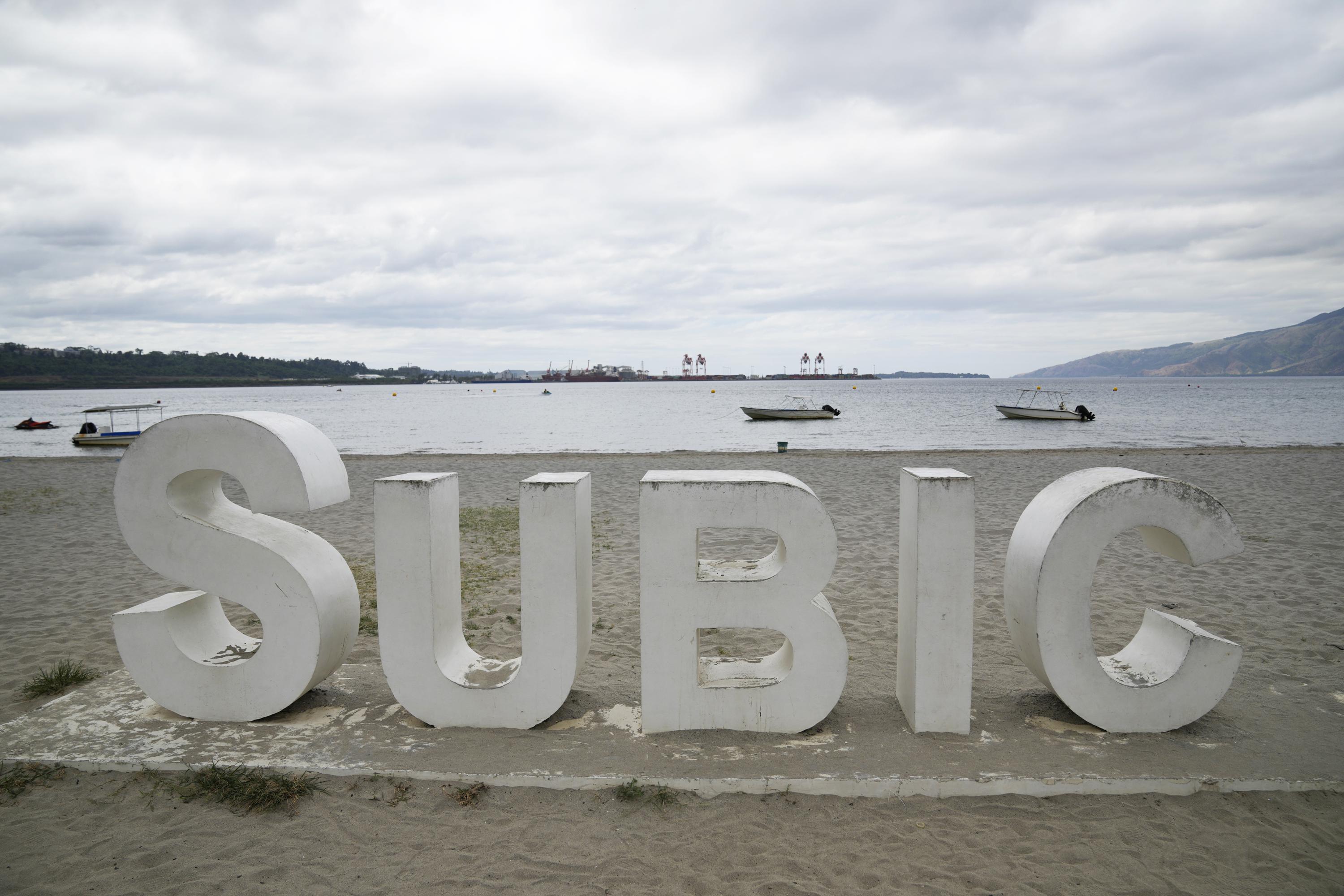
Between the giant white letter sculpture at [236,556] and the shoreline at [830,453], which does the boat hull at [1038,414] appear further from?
the giant white letter sculpture at [236,556]

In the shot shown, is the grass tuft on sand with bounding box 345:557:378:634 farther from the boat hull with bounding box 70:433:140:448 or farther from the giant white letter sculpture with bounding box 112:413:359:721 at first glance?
the boat hull with bounding box 70:433:140:448

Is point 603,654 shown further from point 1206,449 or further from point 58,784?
point 1206,449

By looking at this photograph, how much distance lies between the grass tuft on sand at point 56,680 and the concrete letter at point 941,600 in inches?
240

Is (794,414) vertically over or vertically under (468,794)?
over

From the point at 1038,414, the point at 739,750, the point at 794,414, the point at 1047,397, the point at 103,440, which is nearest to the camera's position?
the point at 739,750

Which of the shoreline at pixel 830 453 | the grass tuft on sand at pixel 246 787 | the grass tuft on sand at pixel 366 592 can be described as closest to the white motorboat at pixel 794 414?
the shoreline at pixel 830 453

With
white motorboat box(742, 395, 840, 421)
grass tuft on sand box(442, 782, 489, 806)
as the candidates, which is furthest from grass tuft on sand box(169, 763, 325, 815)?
white motorboat box(742, 395, 840, 421)

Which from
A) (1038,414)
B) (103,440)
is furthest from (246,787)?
(1038,414)

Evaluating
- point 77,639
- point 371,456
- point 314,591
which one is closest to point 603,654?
point 314,591

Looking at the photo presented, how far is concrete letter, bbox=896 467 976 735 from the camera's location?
4.42m

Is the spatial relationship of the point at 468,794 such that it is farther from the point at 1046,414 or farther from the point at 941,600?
the point at 1046,414

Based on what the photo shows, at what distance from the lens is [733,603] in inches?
177

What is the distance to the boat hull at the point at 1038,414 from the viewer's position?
1992 inches

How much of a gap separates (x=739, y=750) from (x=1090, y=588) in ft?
8.00
